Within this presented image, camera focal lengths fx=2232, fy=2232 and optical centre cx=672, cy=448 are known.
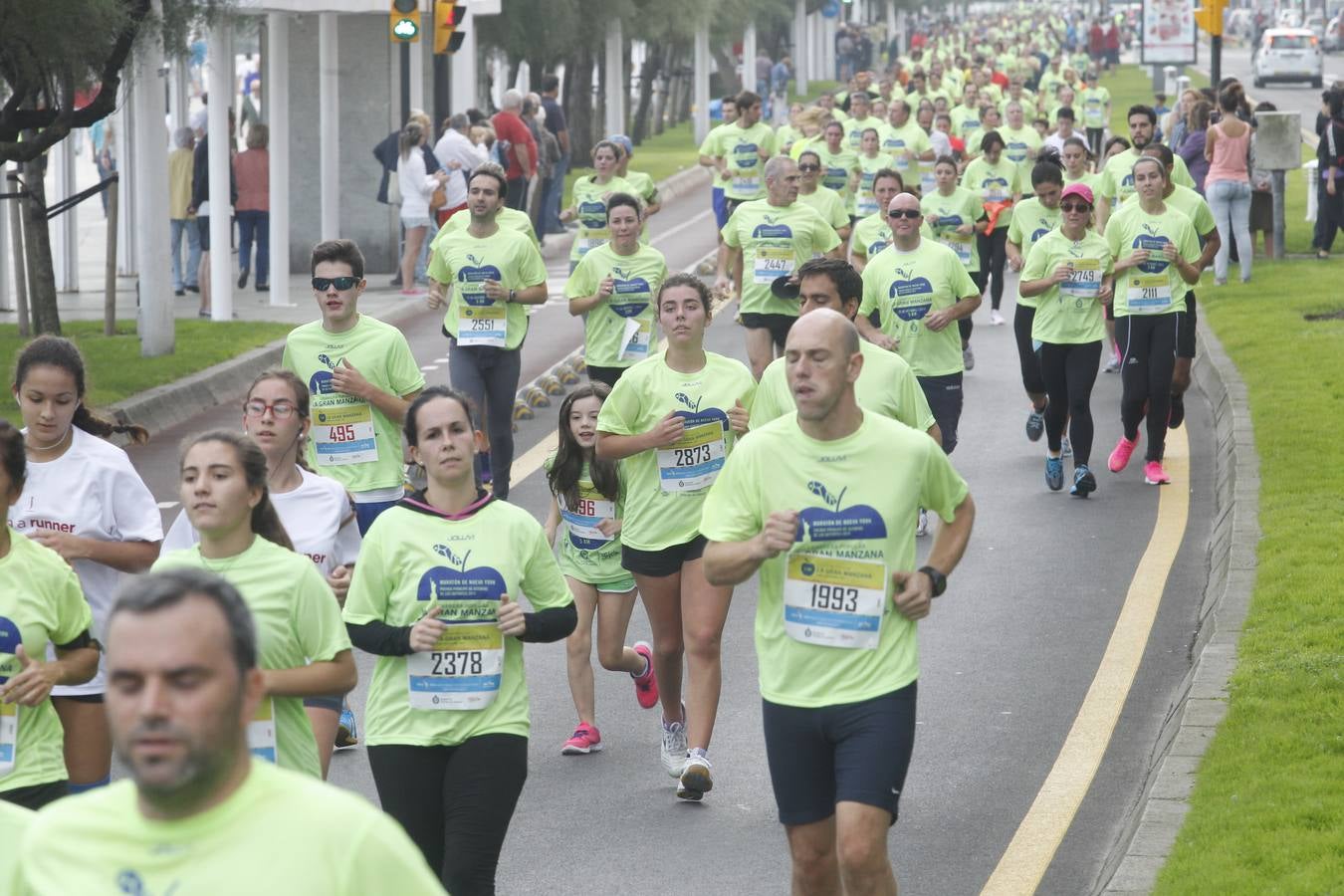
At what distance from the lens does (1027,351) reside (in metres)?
14.6

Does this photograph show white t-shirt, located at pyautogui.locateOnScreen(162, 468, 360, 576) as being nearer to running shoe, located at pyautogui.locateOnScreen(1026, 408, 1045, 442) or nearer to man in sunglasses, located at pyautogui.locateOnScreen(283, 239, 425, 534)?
man in sunglasses, located at pyautogui.locateOnScreen(283, 239, 425, 534)

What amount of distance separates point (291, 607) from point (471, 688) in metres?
0.65

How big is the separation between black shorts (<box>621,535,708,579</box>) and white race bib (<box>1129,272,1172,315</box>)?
6.14 metres

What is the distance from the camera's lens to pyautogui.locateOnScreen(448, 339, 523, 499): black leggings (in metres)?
12.4

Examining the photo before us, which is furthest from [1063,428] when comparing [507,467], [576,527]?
[576,527]

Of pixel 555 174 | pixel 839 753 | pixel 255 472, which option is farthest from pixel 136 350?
pixel 839 753

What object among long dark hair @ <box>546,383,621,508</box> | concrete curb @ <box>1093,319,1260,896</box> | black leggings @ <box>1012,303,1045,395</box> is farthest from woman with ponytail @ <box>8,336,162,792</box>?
black leggings @ <box>1012,303,1045,395</box>

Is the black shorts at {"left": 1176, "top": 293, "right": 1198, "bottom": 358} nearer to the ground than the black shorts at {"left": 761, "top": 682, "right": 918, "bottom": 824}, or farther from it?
farther from it

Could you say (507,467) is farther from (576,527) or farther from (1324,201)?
(1324,201)

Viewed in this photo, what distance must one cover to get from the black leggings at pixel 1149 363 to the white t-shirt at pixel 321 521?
7824 mm

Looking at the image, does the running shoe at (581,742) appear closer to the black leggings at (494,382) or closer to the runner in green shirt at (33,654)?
the runner in green shirt at (33,654)

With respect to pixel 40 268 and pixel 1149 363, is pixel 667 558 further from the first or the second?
pixel 40 268

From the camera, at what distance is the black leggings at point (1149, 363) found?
13469 mm

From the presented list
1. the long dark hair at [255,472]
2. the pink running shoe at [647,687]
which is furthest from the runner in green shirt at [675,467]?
the long dark hair at [255,472]
